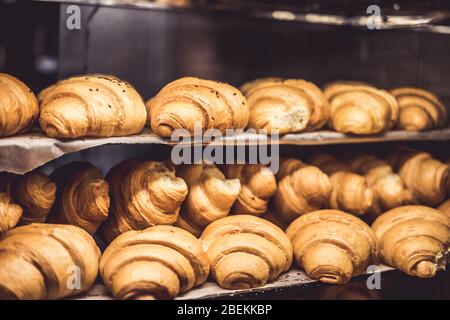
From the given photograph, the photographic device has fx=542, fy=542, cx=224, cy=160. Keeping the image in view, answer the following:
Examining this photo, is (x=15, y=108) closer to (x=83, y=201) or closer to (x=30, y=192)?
(x=30, y=192)

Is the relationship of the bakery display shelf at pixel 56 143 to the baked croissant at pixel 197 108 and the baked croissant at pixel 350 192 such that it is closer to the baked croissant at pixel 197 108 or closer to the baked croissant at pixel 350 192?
the baked croissant at pixel 197 108

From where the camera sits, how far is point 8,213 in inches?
101

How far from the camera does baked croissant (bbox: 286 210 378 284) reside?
2.77 metres

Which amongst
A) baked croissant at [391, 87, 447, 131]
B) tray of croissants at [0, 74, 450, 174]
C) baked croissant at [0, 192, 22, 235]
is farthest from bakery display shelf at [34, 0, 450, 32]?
baked croissant at [0, 192, 22, 235]

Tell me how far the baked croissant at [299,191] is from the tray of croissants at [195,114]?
22cm

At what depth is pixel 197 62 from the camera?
436 centimetres

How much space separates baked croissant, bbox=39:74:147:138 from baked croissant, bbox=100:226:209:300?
54 centimetres

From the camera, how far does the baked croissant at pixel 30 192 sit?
2.66 meters

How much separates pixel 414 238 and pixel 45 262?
1.93 meters

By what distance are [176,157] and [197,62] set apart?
1.51 m

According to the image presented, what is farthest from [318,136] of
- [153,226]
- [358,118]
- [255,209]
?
[153,226]

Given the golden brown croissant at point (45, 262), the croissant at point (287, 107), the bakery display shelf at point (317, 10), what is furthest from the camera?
the bakery display shelf at point (317, 10)

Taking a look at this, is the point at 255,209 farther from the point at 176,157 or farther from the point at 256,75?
the point at 256,75

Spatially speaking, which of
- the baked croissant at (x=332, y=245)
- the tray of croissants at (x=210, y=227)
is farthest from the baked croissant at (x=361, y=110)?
the baked croissant at (x=332, y=245)
